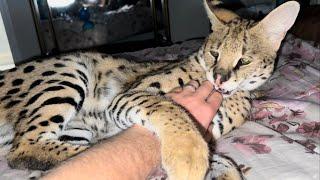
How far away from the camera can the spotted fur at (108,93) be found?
1.23 meters

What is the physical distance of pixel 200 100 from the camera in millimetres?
1271

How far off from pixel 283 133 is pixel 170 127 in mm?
428

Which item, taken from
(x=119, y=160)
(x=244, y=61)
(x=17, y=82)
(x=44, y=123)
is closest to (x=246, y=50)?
(x=244, y=61)

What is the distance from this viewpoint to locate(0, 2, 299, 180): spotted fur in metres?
1.23

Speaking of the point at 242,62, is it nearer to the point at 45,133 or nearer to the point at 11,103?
the point at 45,133

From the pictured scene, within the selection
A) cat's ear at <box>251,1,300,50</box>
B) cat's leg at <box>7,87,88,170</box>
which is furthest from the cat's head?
cat's leg at <box>7,87,88,170</box>

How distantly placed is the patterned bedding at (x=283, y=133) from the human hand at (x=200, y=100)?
0.36 feet

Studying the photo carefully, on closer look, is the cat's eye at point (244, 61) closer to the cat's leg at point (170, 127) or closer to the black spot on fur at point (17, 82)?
the cat's leg at point (170, 127)

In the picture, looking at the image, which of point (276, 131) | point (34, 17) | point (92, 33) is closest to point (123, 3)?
point (92, 33)

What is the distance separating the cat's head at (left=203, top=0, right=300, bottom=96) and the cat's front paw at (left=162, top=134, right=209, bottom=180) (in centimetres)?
39

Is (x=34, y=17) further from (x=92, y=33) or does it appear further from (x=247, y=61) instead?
(x=247, y=61)

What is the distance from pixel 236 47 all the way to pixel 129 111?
472mm

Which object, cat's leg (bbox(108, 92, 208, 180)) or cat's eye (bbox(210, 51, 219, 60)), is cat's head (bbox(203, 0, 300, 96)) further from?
cat's leg (bbox(108, 92, 208, 180))

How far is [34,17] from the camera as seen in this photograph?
3.85m
